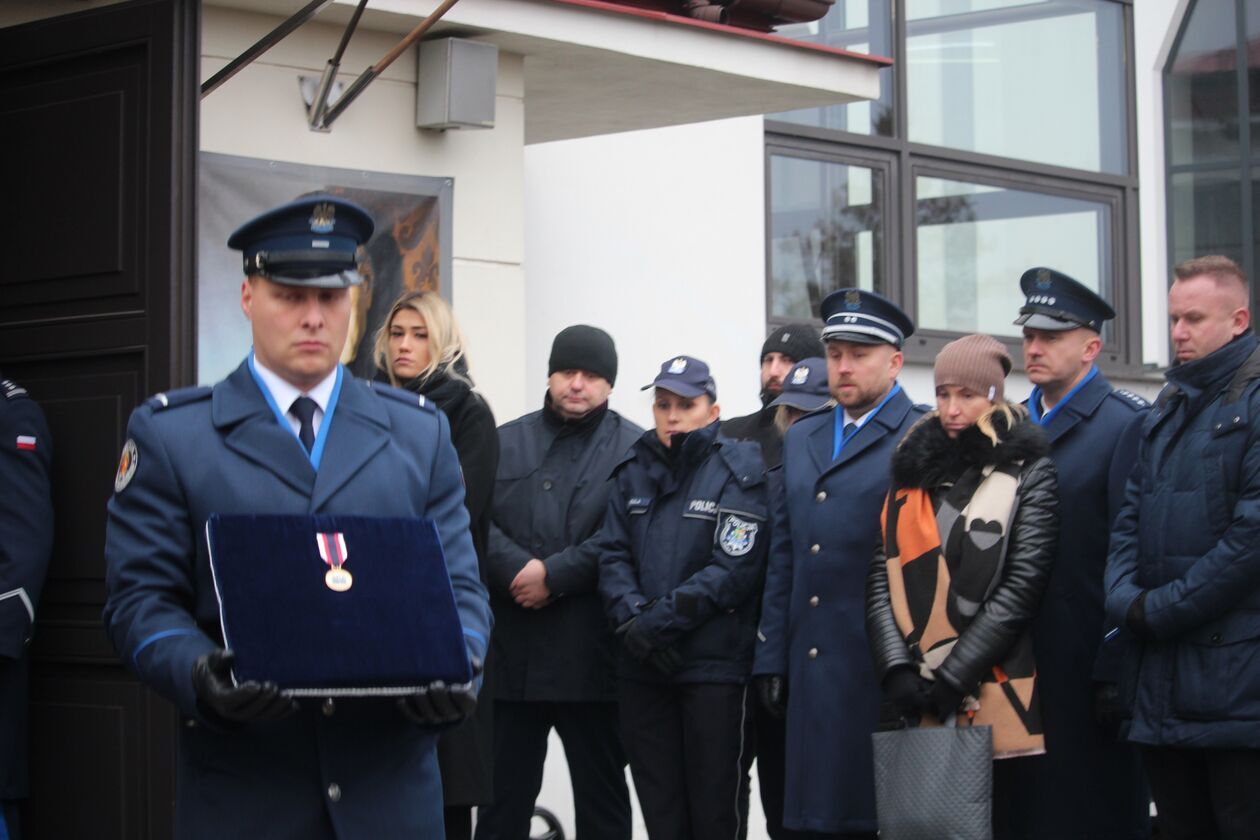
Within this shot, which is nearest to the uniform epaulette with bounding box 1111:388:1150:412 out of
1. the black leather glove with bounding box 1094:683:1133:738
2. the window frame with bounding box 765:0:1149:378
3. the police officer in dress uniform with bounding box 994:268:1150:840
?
the police officer in dress uniform with bounding box 994:268:1150:840

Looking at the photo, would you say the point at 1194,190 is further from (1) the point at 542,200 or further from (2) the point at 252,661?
(2) the point at 252,661

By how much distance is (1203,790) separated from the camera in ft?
17.9

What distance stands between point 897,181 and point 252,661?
26.3ft

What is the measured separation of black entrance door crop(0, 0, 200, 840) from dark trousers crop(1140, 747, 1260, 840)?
2.79 m

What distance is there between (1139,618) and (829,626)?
0.99 meters

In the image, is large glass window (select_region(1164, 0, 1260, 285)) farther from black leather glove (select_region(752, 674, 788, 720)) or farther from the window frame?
black leather glove (select_region(752, 674, 788, 720))

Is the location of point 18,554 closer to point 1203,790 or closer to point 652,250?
point 1203,790

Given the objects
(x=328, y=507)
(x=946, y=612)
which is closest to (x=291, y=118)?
(x=946, y=612)

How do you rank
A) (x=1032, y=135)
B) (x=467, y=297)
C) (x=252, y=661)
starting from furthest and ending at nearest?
(x=1032, y=135)
(x=467, y=297)
(x=252, y=661)

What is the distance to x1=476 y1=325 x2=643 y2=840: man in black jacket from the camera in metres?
6.62

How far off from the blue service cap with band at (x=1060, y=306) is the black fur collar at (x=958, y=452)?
63cm

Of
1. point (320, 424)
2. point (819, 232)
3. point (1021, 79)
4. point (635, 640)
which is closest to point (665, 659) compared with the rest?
point (635, 640)

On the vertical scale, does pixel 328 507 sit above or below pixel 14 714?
above

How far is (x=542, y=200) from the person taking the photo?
29.1 feet
